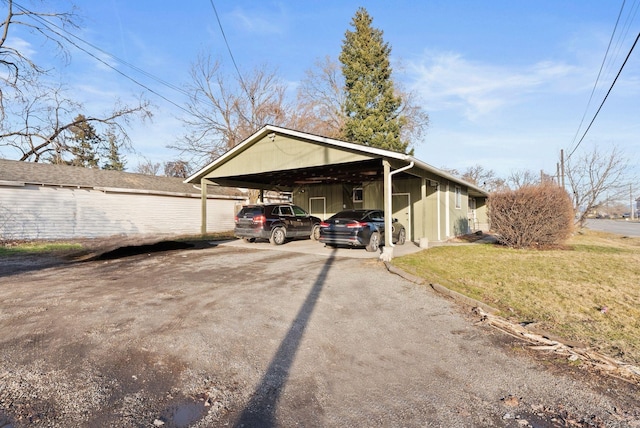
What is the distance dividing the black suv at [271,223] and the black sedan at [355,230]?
2.35 m

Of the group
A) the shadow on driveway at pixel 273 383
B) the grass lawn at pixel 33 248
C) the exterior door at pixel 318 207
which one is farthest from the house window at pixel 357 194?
the shadow on driveway at pixel 273 383

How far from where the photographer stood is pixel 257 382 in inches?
120

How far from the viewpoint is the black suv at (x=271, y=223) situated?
13289 millimetres

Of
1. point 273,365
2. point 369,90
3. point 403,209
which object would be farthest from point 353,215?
point 369,90

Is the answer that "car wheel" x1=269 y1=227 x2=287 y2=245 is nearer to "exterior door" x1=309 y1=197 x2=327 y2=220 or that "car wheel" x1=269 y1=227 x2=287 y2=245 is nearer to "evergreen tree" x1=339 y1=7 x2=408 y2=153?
"exterior door" x1=309 y1=197 x2=327 y2=220

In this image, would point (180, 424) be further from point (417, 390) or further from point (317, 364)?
point (417, 390)

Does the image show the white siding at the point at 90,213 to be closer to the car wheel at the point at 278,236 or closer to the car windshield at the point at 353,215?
the car wheel at the point at 278,236

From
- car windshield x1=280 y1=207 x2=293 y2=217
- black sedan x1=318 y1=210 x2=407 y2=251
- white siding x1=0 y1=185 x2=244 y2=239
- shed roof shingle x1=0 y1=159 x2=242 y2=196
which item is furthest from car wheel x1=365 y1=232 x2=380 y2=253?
shed roof shingle x1=0 y1=159 x2=242 y2=196

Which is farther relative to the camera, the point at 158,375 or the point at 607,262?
the point at 607,262

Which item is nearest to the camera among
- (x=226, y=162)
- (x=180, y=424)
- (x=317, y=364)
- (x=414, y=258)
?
(x=180, y=424)

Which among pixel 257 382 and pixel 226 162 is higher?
pixel 226 162

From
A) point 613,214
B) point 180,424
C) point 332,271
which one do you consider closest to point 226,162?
point 332,271

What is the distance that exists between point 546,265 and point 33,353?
10.3 m

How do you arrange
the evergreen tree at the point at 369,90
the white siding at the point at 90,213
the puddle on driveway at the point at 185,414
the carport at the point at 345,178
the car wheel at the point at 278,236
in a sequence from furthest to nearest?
the evergreen tree at the point at 369,90 → the white siding at the point at 90,213 → the car wheel at the point at 278,236 → the carport at the point at 345,178 → the puddle on driveway at the point at 185,414
